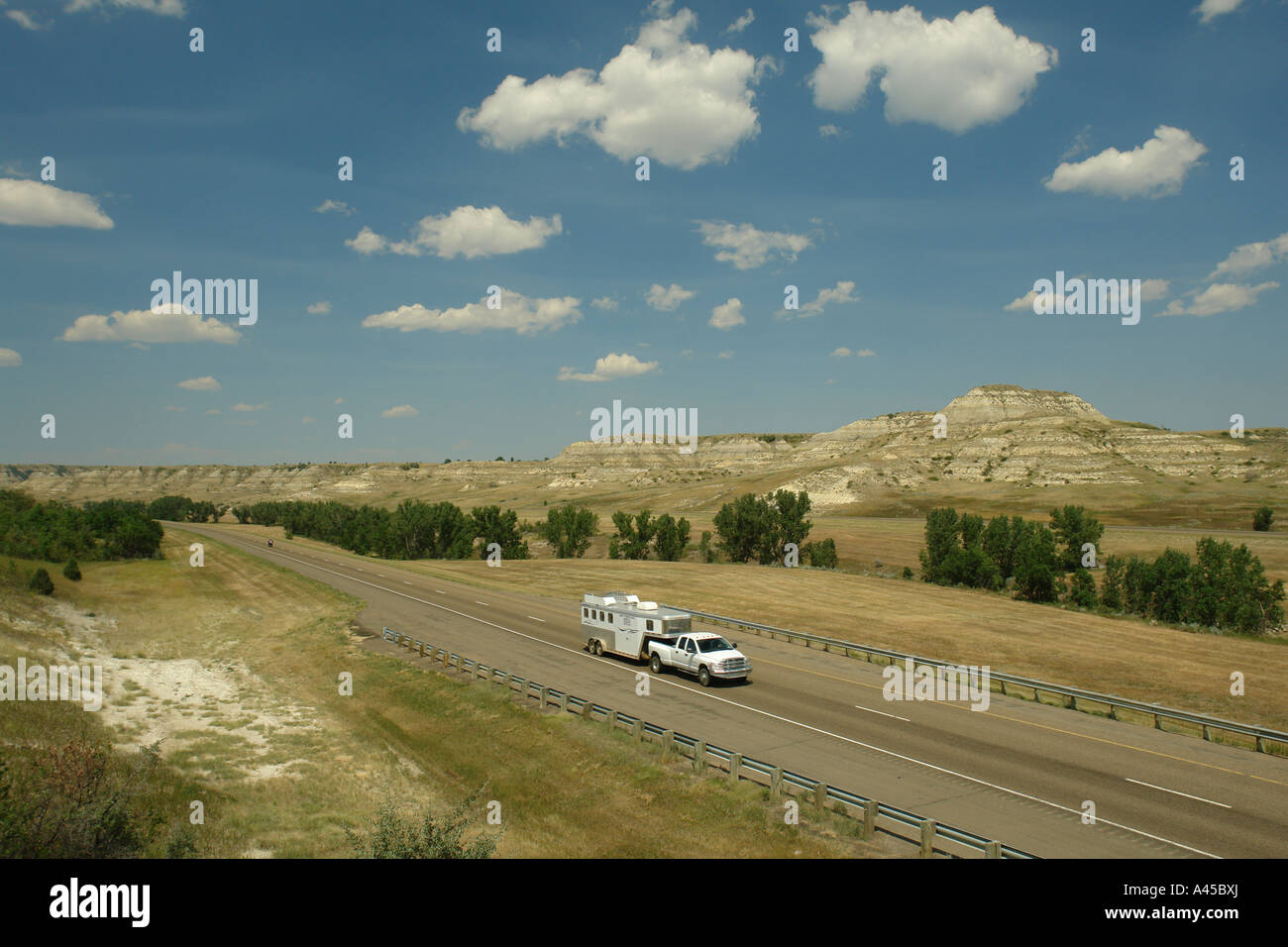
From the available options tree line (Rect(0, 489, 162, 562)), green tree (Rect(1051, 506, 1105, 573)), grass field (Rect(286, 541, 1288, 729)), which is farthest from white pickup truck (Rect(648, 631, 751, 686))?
Result: tree line (Rect(0, 489, 162, 562))

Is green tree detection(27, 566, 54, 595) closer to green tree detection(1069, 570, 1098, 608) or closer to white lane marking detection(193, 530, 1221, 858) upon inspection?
white lane marking detection(193, 530, 1221, 858)

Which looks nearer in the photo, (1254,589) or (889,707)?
(889,707)

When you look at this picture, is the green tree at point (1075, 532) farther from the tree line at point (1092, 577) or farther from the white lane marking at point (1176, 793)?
the white lane marking at point (1176, 793)

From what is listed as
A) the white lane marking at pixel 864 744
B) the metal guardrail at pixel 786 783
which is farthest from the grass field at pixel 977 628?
the metal guardrail at pixel 786 783

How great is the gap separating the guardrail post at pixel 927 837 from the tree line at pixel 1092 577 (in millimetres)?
59237

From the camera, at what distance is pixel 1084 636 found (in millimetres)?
45531

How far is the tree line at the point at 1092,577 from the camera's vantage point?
5862 centimetres

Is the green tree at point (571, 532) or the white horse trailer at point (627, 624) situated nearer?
the white horse trailer at point (627, 624)

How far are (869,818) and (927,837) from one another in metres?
1.42

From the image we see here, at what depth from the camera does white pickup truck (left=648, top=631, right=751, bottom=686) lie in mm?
28875
